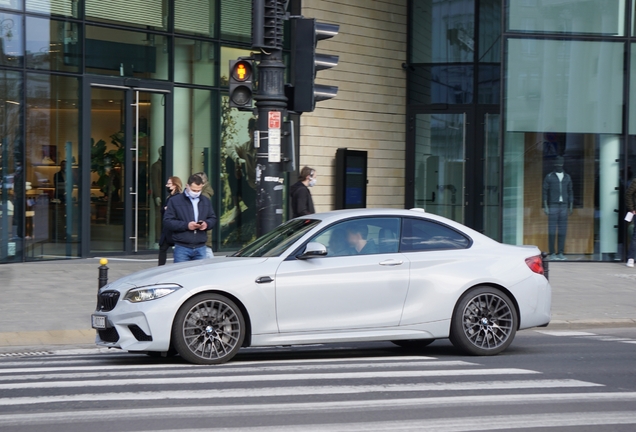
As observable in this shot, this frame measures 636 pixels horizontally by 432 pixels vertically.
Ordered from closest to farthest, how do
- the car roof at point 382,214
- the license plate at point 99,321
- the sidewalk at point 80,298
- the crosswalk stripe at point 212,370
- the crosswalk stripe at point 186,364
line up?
the crosswalk stripe at point 212,370 < the crosswalk stripe at point 186,364 < the license plate at point 99,321 < the car roof at point 382,214 < the sidewalk at point 80,298

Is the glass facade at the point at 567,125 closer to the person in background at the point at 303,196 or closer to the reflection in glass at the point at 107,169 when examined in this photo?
the person in background at the point at 303,196

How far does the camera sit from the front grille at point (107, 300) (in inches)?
357

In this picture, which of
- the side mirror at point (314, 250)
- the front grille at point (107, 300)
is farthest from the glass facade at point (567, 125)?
the front grille at point (107, 300)

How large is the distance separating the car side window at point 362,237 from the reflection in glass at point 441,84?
16.0m

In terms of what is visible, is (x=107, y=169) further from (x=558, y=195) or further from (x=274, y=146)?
(x=558, y=195)

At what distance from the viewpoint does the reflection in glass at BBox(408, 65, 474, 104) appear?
990 inches

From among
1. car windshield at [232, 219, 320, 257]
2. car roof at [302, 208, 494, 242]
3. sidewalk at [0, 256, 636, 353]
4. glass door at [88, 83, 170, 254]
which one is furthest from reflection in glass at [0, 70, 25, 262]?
car roof at [302, 208, 494, 242]

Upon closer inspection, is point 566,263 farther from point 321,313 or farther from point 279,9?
point 321,313

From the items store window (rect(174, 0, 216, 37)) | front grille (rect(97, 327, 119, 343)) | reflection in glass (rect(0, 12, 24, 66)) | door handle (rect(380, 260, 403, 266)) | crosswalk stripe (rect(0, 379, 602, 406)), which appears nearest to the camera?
crosswalk stripe (rect(0, 379, 602, 406))

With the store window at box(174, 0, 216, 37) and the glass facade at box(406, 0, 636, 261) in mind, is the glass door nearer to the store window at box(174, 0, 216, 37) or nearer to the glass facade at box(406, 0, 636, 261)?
the store window at box(174, 0, 216, 37)

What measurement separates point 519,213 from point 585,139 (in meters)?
2.22

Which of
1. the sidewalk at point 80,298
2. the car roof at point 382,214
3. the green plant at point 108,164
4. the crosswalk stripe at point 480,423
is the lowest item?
the sidewalk at point 80,298

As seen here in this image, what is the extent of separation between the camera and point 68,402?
706 cm

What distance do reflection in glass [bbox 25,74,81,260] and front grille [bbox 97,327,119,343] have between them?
10.4m
